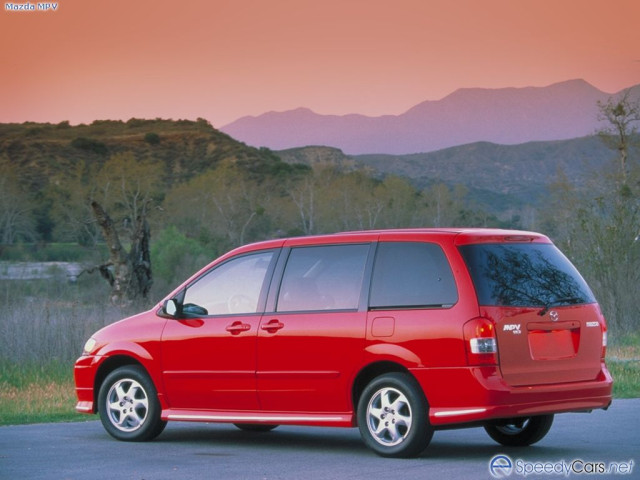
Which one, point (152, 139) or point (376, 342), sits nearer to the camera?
point (376, 342)

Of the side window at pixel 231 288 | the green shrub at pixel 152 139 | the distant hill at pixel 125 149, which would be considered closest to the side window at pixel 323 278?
the side window at pixel 231 288

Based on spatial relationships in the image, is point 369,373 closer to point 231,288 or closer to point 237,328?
point 237,328

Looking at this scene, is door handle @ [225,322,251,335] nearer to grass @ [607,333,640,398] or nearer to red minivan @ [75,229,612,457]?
red minivan @ [75,229,612,457]

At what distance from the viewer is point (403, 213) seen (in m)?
103

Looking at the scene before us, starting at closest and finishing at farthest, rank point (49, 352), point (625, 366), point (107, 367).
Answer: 1. point (107, 367)
2. point (625, 366)
3. point (49, 352)

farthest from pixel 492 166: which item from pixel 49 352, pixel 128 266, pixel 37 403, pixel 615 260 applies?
pixel 37 403

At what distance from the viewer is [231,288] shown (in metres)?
12.0

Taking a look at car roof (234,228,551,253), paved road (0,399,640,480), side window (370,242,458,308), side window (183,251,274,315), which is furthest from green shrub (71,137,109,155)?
side window (370,242,458,308)

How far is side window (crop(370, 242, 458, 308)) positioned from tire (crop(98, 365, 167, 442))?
8.61 feet

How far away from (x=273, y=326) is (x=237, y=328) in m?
0.41

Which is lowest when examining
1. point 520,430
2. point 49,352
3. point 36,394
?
point 36,394

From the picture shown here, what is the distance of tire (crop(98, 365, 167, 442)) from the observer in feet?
40.0

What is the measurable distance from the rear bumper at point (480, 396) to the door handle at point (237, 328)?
6.24 ft

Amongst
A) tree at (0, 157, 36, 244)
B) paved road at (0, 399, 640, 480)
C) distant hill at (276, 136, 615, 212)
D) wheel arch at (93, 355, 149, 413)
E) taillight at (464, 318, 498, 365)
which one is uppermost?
distant hill at (276, 136, 615, 212)
